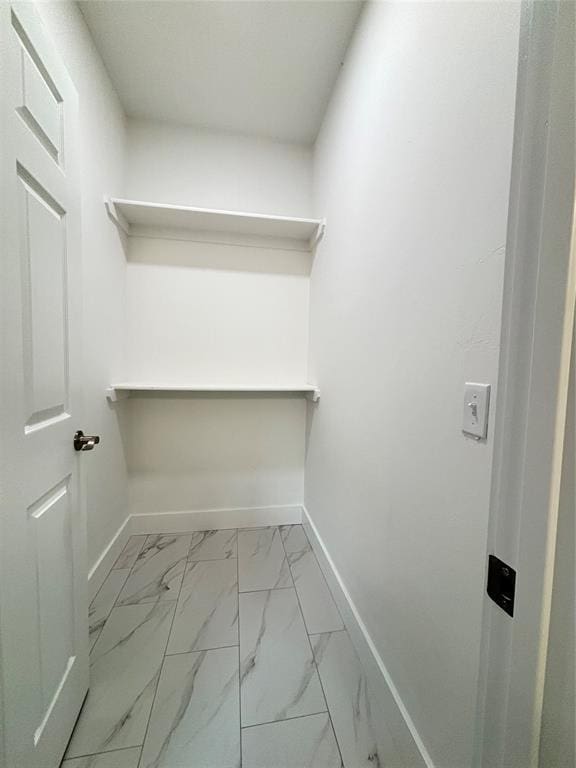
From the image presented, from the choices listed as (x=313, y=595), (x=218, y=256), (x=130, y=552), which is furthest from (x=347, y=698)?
(x=218, y=256)

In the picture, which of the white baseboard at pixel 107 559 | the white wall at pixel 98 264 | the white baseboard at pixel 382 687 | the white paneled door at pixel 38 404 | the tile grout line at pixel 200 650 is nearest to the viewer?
the white paneled door at pixel 38 404

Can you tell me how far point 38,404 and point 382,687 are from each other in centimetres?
143

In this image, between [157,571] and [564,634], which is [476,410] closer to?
[564,634]

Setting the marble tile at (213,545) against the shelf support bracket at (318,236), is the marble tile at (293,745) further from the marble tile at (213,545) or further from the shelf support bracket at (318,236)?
the shelf support bracket at (318,236)

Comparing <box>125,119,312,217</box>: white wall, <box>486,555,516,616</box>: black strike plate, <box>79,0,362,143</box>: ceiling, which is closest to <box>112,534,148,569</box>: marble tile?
<box>486,555,516,616</box>: black strike plate

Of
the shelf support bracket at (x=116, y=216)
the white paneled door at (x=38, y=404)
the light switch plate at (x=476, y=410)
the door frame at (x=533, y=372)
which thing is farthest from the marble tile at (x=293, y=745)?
the shelf support bracket at (x=116, y=216)

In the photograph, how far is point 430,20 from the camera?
859 mm

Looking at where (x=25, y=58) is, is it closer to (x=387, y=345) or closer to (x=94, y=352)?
(x=94, y=352)

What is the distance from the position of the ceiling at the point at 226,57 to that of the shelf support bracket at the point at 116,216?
2.27 feet

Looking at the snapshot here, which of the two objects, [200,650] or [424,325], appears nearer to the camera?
[424,325]

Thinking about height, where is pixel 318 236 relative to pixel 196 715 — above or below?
above

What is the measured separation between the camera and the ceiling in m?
1.33

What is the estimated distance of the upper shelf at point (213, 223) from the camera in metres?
1.75

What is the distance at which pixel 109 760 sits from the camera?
2.98 ft
